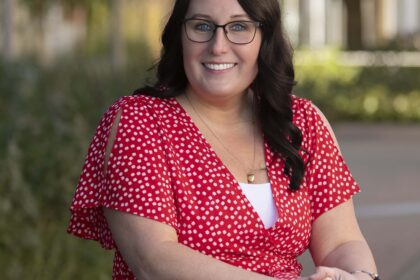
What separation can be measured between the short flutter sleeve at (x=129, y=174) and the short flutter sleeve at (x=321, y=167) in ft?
1.47

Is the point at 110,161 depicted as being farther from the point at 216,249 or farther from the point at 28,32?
the point at 28,32

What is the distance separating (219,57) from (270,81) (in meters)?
0.19

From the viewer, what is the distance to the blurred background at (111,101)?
6.29 metres

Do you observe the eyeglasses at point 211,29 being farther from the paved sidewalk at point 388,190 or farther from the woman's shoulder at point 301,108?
the paved sidewalk at point 388,190

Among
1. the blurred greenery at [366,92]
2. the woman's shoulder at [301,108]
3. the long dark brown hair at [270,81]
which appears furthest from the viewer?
the blurred greenery at [366,92]

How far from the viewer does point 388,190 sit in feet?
34.3

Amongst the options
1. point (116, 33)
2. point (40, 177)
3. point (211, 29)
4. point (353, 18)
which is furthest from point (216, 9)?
point (353, 18)

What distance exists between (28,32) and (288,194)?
45.3ft

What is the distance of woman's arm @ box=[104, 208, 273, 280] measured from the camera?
298cm

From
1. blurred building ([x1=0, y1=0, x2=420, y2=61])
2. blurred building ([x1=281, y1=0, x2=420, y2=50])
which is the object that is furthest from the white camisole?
blurred building ([x1=281, y1=0, x2=420, y2=50])

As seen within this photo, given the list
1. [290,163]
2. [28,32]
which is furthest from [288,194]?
[28,32]

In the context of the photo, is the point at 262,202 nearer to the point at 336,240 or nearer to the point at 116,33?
the point at 336,240

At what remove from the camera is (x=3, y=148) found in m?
7.03

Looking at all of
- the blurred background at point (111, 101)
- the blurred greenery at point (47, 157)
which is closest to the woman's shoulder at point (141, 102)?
the blurred background at point (111, 101)
